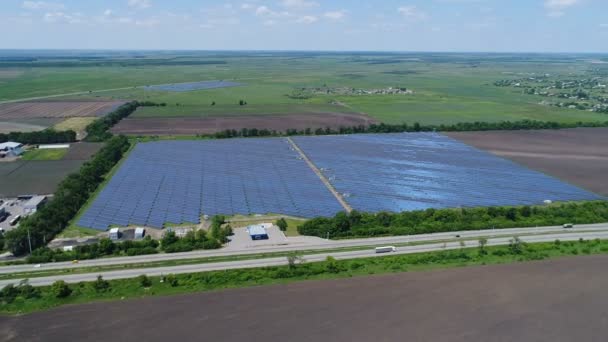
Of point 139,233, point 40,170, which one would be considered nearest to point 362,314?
point 139,233

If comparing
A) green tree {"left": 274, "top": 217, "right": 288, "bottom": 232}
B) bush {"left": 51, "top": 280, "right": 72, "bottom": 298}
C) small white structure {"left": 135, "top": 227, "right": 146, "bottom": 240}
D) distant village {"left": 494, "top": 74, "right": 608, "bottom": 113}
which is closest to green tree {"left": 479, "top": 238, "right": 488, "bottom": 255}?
green tree {"left": 274, "top": 217, "right": 288, "bottom": 232}

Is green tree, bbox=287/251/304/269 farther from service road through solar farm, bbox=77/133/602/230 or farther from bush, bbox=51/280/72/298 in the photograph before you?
bush, bbox=51/280/72/298

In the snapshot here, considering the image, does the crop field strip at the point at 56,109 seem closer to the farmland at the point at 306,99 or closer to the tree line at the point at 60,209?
the farmland at the point at 306,99

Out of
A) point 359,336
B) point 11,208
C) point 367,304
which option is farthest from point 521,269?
point 11,208

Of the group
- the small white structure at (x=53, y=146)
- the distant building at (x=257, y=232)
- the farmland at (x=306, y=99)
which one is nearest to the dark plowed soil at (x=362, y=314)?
the distant building at (x=257, y=232)

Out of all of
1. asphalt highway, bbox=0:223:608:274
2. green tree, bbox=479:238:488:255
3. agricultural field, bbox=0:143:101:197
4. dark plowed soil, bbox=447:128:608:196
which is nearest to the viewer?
asphalt highway, bbox=0:223:608:274

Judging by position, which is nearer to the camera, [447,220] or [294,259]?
[294,259]

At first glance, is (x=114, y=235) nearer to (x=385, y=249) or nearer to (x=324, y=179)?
(x=385, y=249)
